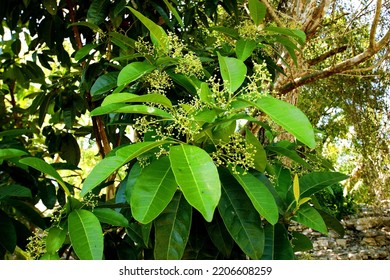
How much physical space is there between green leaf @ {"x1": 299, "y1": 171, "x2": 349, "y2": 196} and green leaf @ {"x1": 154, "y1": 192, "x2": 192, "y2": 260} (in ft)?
0.90

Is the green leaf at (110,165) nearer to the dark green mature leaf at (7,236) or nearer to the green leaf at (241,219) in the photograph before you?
the green leaf at (241,219)

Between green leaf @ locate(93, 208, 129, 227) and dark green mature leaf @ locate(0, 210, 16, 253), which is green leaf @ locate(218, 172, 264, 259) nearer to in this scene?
green leaf @ locate(93, 208, 129, 227)

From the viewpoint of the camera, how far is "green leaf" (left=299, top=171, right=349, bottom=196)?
101 centimetres

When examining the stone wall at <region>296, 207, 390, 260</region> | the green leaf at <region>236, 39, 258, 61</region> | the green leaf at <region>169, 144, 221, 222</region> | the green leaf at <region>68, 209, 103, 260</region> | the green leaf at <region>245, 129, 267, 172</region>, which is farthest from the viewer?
the stone wall at <region>296, 207, 390, 260</region>

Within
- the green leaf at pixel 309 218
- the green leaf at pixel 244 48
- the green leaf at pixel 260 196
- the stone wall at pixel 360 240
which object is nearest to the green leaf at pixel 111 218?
the green leaf at pixel 260 196

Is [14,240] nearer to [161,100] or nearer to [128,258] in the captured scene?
[128,258]

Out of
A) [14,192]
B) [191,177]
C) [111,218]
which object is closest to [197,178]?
[191,177]

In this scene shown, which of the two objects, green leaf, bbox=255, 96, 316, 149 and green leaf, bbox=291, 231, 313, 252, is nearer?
green leaf, bbox=255, 96, 316, 149

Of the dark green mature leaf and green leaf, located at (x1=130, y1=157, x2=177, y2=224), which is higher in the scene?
green leaf, located at (x1=130, y1=157, x2=177, y2=224)

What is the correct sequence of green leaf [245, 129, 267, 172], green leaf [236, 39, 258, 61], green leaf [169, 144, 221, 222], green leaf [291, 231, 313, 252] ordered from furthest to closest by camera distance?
green leaf [236, 39, 258, 61] → green leaf [291, 231, 313, 252] → green leaf [245, 129, 267, 172] → green leaf [169, 144, 221, 222]

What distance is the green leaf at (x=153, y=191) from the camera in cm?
79

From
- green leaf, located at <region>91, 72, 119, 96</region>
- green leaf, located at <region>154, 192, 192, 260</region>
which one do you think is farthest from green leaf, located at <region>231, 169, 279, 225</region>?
green leaf, located at <region>91, 72, 119, 96</region>
